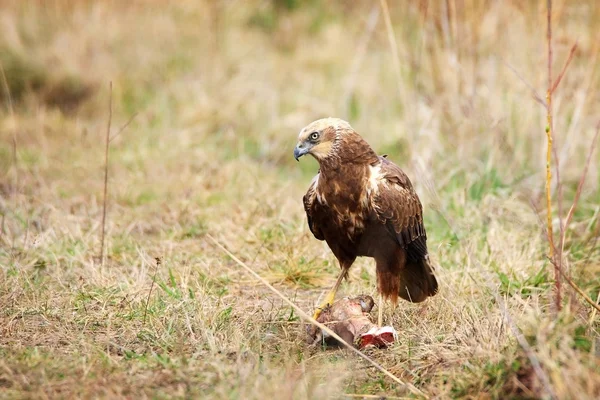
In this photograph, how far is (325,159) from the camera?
12.3 ft

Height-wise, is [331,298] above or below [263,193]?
above

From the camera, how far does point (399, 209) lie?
383 cm

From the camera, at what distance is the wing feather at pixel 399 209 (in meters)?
3.76

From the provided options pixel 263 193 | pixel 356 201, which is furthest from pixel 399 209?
pixel 263 193

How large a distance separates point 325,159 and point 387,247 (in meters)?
0.50

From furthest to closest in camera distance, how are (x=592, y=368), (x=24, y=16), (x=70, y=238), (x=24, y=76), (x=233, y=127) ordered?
(x=24, y=16), (x=24, y=76), (x=233, y=127), (x=70, y=238), (x=592, y=368)

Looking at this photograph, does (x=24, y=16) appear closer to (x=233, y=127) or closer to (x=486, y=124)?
(x=233, y=127)

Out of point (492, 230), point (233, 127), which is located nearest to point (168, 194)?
point (233, 127)

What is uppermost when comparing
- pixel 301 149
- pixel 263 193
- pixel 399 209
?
pixel 301 149

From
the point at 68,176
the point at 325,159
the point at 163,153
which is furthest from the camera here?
the point at 163,153

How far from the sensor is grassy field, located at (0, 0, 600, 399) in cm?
322

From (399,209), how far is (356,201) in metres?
0.23

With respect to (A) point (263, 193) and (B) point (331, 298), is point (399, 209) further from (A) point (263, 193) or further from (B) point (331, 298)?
(A) point (263, 193)

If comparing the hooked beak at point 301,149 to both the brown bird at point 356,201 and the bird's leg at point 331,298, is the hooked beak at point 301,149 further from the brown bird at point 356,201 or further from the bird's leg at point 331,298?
the bird's leg at point 331,298
